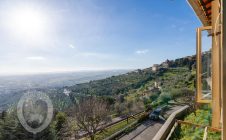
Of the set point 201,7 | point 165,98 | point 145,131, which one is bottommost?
point 145,131

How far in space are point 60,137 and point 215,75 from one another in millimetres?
11314

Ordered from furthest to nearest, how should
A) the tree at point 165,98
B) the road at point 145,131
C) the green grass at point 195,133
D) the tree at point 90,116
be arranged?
the tree at point 165,98, the tree at point 90,116, the road at point 145,131, the green grass at point 195,133

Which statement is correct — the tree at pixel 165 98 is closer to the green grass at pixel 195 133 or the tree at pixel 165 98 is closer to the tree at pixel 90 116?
the tree at pixel 90 116

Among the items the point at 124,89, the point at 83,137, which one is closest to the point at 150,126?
the point at 83,137

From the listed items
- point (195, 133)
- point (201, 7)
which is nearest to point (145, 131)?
point (195, 133)

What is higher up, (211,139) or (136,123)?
(211,139)

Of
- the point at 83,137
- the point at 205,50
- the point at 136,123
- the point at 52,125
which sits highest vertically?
the point at 205,50

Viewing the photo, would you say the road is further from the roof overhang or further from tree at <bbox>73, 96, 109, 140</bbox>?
the roof overhang

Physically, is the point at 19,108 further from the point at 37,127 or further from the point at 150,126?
the point at 150,126

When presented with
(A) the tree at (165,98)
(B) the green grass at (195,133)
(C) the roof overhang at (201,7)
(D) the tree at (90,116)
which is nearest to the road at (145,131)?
(D) the tree at (90,116)

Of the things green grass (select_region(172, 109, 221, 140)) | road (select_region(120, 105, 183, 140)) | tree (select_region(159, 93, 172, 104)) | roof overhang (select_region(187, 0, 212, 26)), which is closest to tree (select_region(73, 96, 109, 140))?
road (select_region(120, 105, 183, 140))

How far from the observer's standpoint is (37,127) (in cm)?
1080

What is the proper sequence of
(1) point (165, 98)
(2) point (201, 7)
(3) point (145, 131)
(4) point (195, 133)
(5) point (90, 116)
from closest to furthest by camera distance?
(2) point (201, 7) → (4) point (195, 133) → (3) point (145, 131) → (5) point (90, 116) → (1) point (165, 98)

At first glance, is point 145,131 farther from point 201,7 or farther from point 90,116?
point 201,7
